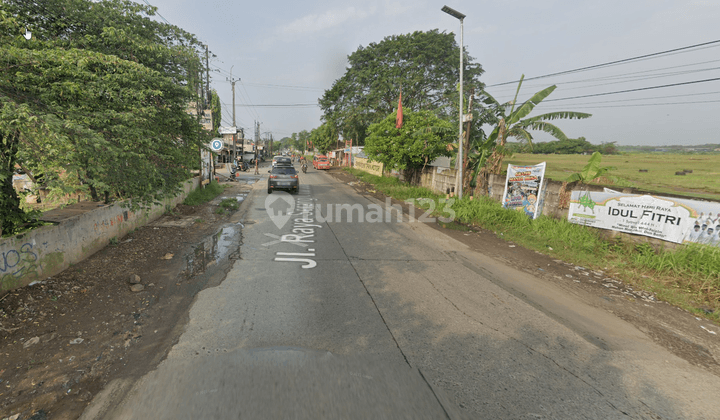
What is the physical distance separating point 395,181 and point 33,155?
19418mm

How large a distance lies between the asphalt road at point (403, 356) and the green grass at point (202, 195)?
793 centimetres

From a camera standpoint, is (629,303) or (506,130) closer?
(629,303)

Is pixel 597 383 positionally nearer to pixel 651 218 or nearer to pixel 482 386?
pixel 482 386

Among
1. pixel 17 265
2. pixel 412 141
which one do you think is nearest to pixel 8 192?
pixel 17 265

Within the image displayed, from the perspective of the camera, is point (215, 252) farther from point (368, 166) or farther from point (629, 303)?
point (368, 166)

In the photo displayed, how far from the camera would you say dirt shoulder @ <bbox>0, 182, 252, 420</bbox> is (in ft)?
9.70

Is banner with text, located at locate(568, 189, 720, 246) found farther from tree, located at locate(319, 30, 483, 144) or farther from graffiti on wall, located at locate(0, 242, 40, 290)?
tree, located at locate(319, 30, 483, 144)

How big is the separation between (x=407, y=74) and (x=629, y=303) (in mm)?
30732

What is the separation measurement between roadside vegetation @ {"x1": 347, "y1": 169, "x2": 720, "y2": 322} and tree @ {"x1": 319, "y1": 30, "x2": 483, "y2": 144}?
74.6 feet

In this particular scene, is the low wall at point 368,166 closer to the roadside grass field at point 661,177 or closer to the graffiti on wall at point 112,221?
the roadside grass field at point 661,177

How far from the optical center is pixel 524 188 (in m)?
10.8

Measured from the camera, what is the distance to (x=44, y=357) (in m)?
3.38

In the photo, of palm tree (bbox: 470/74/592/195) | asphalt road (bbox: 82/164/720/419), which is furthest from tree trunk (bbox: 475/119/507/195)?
asphalt road (bbox: 82/164/720/419)

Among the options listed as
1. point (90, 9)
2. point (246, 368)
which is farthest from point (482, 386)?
point (90, 9)
